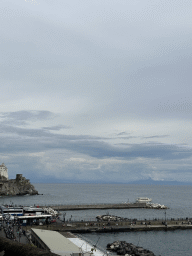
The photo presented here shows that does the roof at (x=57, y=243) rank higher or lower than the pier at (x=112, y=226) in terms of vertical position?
higher

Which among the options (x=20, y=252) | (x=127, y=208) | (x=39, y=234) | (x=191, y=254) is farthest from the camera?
(x=127, y=208)

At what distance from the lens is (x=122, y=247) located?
60406 millimetres

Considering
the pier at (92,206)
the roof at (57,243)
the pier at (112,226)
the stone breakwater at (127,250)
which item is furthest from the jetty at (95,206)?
the roof at (57,243)

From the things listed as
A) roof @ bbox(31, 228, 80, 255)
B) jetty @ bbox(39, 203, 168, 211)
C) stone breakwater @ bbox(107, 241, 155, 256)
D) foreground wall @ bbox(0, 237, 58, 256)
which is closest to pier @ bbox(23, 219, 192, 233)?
stone breakwater @ bbox(107, 241, 155, 256)

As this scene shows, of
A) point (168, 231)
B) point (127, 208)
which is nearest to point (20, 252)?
point (168, 231)

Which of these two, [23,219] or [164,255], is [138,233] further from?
[23,219]

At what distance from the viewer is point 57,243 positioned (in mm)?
49969

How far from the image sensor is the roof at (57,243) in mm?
45969

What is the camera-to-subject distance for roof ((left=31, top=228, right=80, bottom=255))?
45969 mm

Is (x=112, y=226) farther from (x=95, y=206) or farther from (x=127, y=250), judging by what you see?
(x=95, y=206)

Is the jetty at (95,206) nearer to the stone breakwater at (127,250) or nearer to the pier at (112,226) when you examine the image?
the pier at (112,226)

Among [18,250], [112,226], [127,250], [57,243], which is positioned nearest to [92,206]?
[112,226]

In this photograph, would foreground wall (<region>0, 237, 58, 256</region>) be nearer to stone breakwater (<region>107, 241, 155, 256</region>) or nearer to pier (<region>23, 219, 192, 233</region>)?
stone breakwater (<region>107, 241, 155, 256</region>)

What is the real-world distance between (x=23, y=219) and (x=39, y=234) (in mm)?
26090
